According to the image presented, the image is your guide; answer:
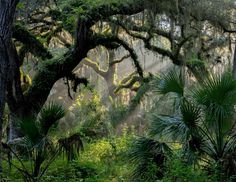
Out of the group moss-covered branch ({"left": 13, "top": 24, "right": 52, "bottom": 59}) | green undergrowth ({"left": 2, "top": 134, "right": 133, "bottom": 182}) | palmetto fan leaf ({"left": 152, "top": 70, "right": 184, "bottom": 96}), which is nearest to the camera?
green undergrowth ({"left": 2, "top": 134, "right": 133, "bottom": 182})

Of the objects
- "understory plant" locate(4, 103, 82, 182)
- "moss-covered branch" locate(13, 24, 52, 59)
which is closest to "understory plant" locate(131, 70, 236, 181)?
"understory plant" locate(4, 103, 82, 182)

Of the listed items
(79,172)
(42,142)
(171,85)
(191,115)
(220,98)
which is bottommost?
(79,172)

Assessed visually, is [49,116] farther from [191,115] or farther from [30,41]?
[30,41]

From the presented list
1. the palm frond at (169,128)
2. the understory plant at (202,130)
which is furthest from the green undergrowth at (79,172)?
the palm frond at (169,128)

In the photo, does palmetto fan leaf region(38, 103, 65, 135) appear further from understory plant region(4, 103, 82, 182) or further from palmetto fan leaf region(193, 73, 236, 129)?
palmetto fan leaf region(193, 73, 236, 129)

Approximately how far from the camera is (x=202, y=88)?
7215mm

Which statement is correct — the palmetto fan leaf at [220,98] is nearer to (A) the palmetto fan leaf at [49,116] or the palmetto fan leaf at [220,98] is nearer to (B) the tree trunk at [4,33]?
(A) the palmetto fan leaf at [49,116]

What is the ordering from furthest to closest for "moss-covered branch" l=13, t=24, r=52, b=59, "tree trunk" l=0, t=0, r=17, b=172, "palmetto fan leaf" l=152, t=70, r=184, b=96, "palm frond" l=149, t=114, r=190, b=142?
1. "moss-covered branch" l=13, t=24, r=52, b=59
2. "palmetto fan leaf" l=152, t=70, r=184, b=96
3. "palm frond" l=149, t=114, r=190, b=142
4. "tree trunk" l=0, t=0, r=17, b=172

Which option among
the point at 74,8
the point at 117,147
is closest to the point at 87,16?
the point at 74,8

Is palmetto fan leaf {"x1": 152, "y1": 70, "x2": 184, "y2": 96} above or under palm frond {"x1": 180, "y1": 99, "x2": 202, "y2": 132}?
above

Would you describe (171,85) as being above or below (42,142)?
above

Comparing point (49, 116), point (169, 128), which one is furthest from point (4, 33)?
point (169, 128)

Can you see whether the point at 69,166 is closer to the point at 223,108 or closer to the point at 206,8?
the point at 223,108

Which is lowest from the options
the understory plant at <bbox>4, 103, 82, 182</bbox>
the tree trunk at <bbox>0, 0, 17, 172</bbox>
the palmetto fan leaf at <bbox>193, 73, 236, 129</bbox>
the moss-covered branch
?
the understory plant at <bbox>4, 103, 82, 182</bbox>
